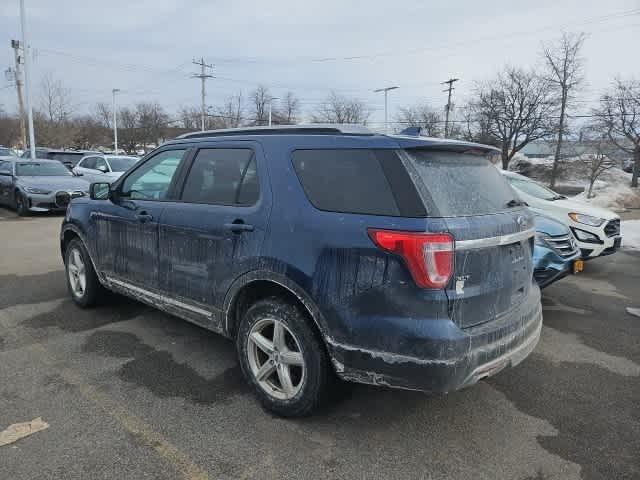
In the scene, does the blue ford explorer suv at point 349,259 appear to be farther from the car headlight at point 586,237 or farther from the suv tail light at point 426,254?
the car headlight at point 586,237

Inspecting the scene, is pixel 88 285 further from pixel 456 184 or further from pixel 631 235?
pixel 631 235

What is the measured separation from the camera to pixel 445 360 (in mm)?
2383

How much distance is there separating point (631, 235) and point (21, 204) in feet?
48.6

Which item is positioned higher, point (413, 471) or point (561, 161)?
point (561, 161)

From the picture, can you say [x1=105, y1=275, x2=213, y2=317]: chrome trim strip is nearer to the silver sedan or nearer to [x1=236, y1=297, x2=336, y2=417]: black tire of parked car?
[x1=236, y1=297, x2=336, y2=417]: black tire of parked car

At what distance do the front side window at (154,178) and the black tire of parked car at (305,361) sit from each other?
4.90 ft

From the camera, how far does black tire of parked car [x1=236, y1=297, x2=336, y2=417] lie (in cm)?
272

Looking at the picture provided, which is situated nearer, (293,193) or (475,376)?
(475,376)

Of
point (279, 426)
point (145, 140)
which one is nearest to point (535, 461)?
point (279, 426)

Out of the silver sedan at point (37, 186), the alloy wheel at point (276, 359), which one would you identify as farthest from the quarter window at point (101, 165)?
the alloy wheel at point (276, 359)

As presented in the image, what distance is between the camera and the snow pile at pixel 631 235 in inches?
387

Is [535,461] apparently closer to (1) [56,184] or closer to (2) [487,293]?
(2) [487,293]

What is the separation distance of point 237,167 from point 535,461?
258 cm

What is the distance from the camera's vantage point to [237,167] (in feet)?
10.8
